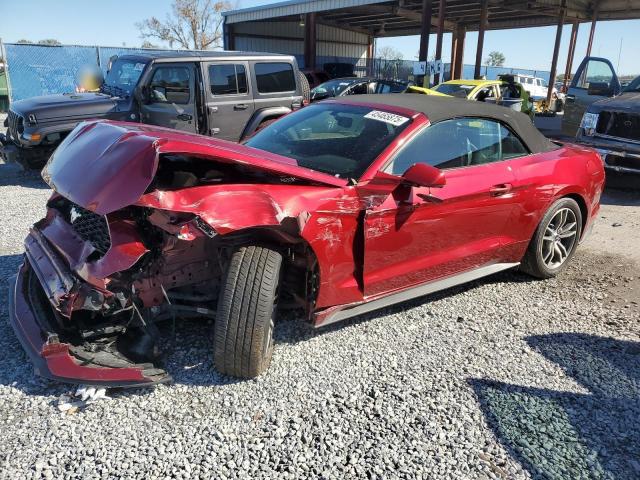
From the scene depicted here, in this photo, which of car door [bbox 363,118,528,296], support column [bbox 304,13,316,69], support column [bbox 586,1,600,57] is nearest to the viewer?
car door [bbox 363,118,528,296]

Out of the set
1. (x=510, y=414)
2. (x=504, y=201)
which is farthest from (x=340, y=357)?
(x=504, y=201)

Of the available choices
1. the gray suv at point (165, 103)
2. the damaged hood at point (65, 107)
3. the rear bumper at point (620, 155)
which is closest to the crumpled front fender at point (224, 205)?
the gray suv at point (165, 103)

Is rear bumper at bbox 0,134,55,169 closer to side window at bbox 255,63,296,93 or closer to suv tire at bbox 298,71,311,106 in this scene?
side window at bbox 255,63,296,93

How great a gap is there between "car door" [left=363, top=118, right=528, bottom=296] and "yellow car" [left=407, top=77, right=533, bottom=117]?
30.1 ft

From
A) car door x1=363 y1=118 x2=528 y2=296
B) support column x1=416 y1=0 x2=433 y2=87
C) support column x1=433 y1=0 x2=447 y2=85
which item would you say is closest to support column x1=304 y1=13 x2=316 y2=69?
support column x1=433 y1=0 x2=447 y2=85

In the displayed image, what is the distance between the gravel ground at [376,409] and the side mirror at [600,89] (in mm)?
6507

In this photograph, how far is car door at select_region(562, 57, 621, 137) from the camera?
9.59 m

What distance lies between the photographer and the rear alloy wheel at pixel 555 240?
430 cm

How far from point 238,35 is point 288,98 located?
77.3ft

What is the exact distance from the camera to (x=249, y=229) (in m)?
2.85

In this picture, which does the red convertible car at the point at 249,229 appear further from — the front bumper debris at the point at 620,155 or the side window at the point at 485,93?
the side window at the point at 485,93

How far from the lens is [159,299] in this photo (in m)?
2.84

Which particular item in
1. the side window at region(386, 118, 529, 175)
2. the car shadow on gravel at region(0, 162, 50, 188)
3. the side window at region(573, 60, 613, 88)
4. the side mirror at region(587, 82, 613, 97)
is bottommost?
the car shadow on gravel at region(0, 162, 50, 188)

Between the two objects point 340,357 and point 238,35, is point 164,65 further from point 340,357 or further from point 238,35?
point 238,35
